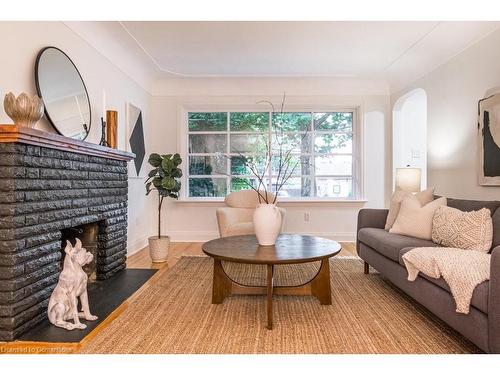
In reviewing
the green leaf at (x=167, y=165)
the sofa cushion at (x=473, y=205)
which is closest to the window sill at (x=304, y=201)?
the green leaf at (x=167, y=165)

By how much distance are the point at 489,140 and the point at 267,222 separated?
2166mm

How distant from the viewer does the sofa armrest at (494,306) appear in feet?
5.11

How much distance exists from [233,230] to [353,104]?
2855 mm

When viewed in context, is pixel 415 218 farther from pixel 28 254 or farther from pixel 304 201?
pixel 28 254

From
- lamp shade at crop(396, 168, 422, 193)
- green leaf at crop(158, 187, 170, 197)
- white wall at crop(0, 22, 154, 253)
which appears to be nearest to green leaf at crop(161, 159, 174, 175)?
green leaf at crop(158, 187, 170, 197)

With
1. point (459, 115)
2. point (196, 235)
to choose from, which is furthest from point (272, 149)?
point (459, 115)

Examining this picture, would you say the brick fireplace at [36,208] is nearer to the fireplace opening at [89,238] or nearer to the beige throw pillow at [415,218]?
the fireplace opening at [89,238]

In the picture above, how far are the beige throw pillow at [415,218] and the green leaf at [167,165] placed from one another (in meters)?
2.55

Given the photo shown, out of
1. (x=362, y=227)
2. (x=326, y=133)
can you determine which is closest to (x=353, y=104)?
(x=326, y=133)

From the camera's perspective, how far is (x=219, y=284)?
2623 millimetres

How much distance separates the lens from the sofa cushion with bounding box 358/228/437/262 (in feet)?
8.59

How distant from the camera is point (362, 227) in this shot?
3645 millimetres
